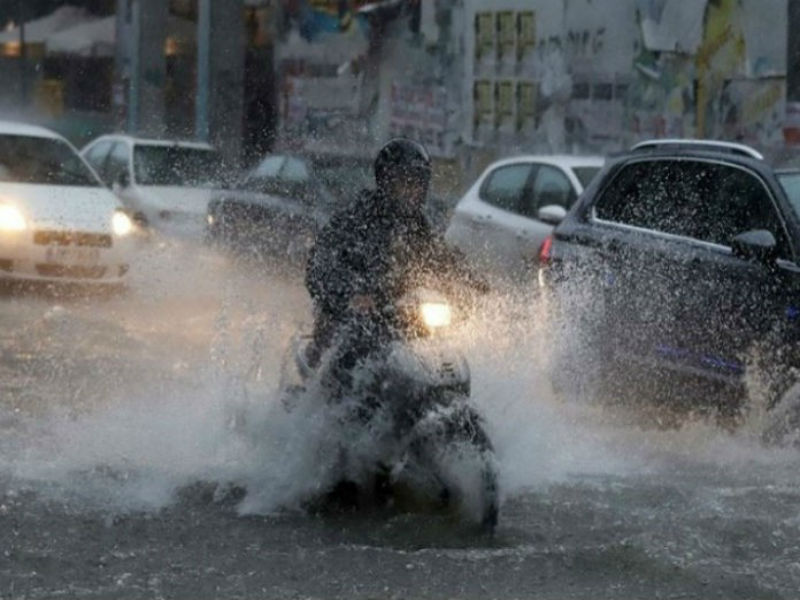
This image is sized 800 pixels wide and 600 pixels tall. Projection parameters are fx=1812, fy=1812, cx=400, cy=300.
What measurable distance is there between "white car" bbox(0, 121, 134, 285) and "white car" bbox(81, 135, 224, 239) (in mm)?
3063

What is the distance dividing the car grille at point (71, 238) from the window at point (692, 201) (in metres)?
6.18

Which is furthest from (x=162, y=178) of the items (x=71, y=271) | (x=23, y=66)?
(x=23, y=66)

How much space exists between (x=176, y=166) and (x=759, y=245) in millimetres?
13056

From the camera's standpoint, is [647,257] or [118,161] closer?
[647,257]

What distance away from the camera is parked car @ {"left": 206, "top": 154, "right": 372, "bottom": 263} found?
18234mm

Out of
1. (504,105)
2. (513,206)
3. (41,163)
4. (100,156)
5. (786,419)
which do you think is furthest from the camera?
(504,105)

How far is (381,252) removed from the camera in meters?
7.22

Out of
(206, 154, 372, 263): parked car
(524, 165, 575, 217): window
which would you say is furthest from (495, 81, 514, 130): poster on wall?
(524, 165, 575, 217): window

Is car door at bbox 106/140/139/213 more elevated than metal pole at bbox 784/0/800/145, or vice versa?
metal pole at bbox 784/0/800/145

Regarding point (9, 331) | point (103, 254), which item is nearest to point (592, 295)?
point (9, 331)

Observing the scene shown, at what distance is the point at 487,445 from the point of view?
692 cm

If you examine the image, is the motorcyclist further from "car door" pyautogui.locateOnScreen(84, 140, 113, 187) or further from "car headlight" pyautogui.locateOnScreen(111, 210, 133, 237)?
"car door" pyautogui.locateOnScreen(84, 140, 113, 187)

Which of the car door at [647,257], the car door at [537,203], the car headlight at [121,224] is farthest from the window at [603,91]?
the car door at [647,257]

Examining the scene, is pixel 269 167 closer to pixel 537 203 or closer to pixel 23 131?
pixel 23 131
